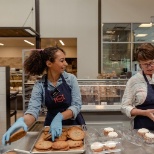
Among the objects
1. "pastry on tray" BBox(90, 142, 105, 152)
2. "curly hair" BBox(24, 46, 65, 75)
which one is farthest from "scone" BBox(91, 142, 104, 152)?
"curly hair" BBox(24, 46, 65, 75)

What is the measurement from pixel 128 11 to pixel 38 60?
639 cm

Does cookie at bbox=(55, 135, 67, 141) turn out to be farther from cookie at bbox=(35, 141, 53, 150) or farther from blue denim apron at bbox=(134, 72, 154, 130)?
blue denim apron at bbox=(134, 72, 154, 130)

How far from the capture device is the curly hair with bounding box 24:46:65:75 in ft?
5.89

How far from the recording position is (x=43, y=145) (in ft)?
4.20

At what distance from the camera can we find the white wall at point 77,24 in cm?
745

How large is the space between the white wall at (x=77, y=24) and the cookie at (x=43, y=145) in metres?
6.21

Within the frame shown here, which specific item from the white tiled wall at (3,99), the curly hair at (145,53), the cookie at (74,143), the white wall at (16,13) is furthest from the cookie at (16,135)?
the white wall at (16,13)

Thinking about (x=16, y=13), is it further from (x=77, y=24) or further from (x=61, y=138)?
(x=61, y=138)

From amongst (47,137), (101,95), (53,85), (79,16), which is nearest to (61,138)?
(47,137)

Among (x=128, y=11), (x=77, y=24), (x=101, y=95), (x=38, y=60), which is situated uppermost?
(x=128, y=11)

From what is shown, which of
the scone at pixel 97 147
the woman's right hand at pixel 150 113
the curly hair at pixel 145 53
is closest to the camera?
the scone at pixel 97 147

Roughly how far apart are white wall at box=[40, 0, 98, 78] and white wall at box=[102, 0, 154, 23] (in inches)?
15.4

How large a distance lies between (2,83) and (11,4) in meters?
4.61

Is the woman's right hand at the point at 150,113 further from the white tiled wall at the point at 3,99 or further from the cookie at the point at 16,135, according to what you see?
the white tiled wall at the point at 3,99
